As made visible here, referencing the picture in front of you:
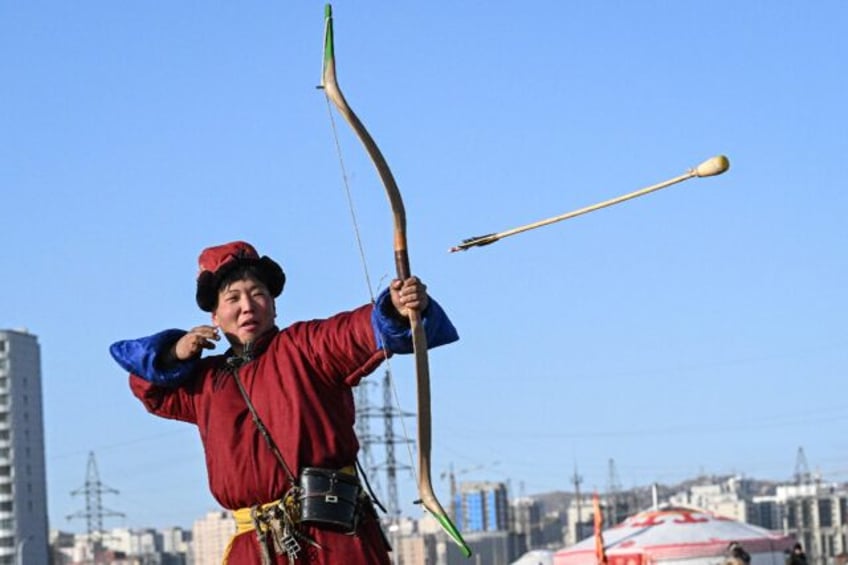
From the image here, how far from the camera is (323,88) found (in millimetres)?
6777

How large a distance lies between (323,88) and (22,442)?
130751mm

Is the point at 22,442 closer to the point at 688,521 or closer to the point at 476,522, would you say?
the point at 476,522

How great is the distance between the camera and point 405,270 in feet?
20.6

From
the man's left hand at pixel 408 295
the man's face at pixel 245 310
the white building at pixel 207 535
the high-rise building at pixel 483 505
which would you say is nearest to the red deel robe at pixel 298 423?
the man's face at pixel 245 310

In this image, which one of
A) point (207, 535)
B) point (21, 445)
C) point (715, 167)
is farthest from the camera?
point (207, 535)

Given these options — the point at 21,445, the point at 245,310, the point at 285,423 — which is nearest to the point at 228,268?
the point at 245,310

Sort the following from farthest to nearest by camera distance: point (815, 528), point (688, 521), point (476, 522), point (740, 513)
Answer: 1. point (476, 522)
2. point (740, 513)
3. point (815, 528)
4. point (688, 521)

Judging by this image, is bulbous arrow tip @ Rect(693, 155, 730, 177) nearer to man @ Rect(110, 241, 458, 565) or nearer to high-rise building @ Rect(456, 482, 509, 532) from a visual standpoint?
man @ Rect(110, 241, 458, 565)

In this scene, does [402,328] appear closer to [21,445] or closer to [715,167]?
[715,167]

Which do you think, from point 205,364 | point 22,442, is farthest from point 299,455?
point 22,442

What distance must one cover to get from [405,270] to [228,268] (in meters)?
0.81

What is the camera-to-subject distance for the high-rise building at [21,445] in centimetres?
12369

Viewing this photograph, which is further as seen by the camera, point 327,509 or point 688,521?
point 688,521

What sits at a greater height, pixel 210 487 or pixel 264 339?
pixel 264 339
